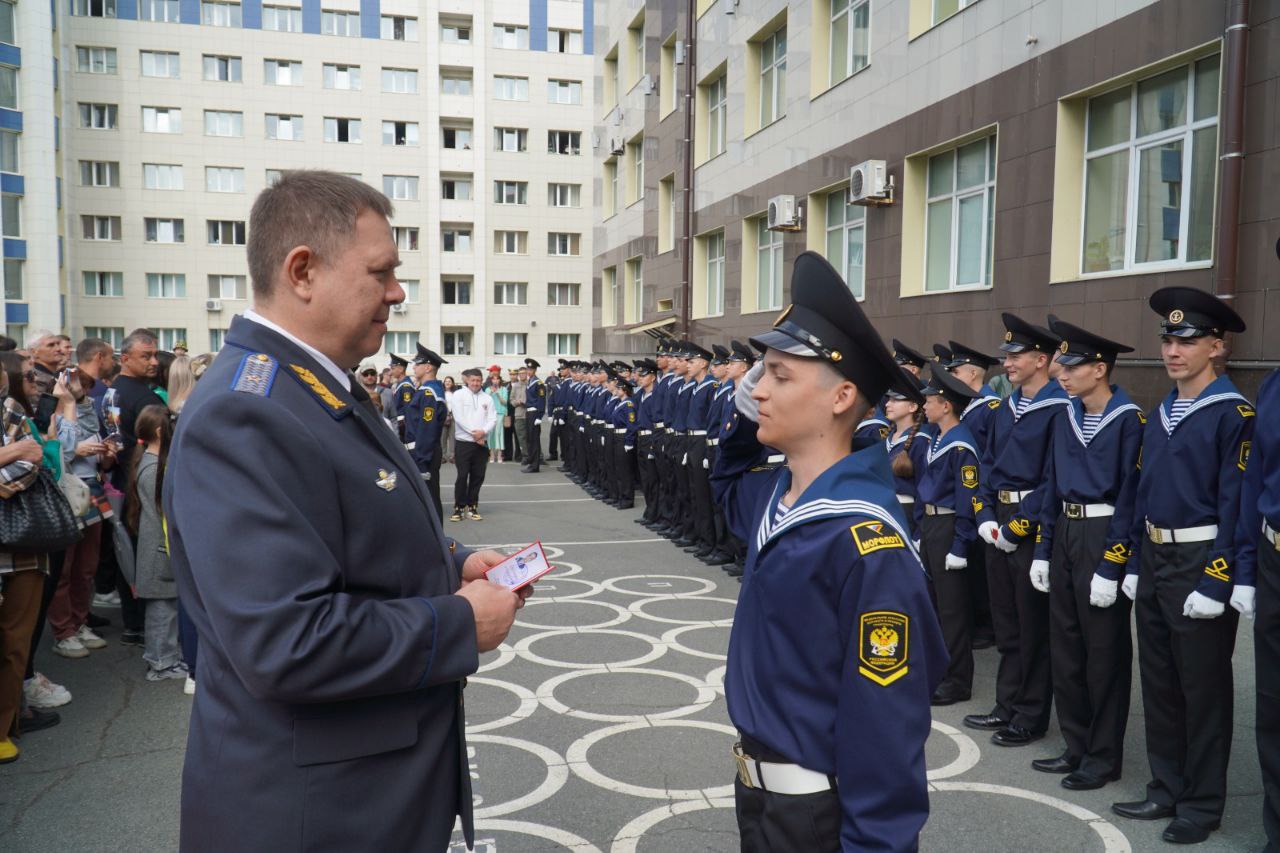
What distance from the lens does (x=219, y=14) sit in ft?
144

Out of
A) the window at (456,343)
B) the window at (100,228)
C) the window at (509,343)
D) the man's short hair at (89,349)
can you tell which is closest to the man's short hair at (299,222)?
the man's short hair at (89,349)

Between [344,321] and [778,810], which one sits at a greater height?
[344,321]

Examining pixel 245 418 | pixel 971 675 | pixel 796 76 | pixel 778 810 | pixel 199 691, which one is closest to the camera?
pixel 245 418

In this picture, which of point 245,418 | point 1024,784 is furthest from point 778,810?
point 1024,784

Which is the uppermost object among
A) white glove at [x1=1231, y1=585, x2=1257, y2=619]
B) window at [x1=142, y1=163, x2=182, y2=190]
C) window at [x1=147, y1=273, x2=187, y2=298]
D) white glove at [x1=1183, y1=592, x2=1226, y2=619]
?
window at [x1=142, y1=163, x2=182, y2=190]

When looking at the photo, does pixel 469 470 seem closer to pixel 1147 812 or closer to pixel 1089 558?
pixel 1089 558

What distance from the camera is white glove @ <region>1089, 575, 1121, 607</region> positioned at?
4.77 meters

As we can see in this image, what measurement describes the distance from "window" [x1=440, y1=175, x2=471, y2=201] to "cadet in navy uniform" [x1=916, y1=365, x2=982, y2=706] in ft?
142

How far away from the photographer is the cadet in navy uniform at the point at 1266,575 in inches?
156

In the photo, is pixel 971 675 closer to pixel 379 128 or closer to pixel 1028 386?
pixel 1028 386

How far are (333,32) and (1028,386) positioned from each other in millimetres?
46267

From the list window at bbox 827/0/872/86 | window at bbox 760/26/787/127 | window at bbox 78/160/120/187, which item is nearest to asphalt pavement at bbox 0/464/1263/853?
window at bbox 827/0/872/86

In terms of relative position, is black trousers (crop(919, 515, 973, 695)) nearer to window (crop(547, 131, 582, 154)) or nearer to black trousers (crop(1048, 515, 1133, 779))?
black trousers (crop(1048, 515, 1133, 779))

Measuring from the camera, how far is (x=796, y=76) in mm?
16531
